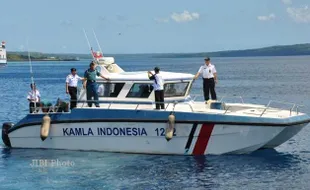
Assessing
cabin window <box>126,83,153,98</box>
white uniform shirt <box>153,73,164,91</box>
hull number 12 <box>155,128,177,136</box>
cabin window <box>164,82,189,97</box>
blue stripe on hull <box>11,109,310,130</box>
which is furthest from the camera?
cabin window <box>164,82,189,97</box>

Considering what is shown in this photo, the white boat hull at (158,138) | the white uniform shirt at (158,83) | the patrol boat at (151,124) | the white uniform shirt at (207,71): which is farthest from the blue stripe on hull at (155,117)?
the white uniform shirt at (207,71)

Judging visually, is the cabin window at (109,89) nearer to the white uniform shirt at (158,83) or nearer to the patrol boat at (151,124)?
the patrol boat at (151,124)

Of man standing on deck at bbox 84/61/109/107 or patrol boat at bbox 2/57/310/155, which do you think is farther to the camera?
man standing on deck at bbox 84/61/109/107

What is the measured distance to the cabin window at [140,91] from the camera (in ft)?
68.3

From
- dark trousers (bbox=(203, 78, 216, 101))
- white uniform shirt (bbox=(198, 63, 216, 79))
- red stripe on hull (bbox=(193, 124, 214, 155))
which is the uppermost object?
white uniform shirt (bbox=(198, 63, 216, 79))

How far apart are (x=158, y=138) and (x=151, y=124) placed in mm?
517

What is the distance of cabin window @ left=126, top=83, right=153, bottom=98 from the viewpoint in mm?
20828

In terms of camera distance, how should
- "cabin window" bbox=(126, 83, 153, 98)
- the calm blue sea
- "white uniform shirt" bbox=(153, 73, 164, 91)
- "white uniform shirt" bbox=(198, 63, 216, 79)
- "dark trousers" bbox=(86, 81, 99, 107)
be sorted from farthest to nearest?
"white uniform shirt" bbox=(198, 63, 216, 79), "dark trousers" bbox=(86, 81, 99, 107), "cabin window" bbox=(126, 83, 153, 98), "white uniform shirt" bbox=(153, 73, 164, 91), the calm blue sea

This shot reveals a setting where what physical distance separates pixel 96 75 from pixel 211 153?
459cm

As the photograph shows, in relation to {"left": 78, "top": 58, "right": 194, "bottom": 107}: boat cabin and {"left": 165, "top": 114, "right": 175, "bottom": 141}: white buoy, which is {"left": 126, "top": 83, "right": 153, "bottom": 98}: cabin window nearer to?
{"left": 78, "top": 58, "right": 194, "bottom": 107}: boat cabin

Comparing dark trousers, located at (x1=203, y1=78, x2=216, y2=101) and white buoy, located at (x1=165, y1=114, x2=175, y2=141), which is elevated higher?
dark trousers, located at (x1=203, y1=78, x2=216, y2=101)

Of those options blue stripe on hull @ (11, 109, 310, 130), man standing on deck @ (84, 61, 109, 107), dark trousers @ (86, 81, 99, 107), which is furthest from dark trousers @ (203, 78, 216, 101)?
dark trousers @ (86, 81, 99, 107)

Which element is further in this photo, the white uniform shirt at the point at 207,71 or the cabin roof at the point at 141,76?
the white uniform shirt at the point at 207,71

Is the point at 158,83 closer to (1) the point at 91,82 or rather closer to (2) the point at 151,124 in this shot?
(2) the point at 151,124
